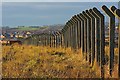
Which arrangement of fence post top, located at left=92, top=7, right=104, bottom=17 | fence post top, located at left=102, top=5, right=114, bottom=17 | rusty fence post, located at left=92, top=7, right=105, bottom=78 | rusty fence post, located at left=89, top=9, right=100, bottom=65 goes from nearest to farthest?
fence post top, located at left=102, top=5, right=114, bottom=17 < rusty fence post, located at left=92, top=7, right=105, bottom=78 < fence post top, located at left=92, top=7, right=104, bottom=17 < rusty fence post, located at left=89, top=9, right=100, bottom=65

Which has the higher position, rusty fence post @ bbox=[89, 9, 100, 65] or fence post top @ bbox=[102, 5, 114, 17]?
fence post top @ bbox=[102, 5, 114, 17]

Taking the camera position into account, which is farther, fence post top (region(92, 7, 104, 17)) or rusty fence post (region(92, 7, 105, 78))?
fence post top (region(92, 7, 104, 17))

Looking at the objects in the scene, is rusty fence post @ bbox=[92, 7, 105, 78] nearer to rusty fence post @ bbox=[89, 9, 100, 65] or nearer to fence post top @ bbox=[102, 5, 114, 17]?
rusty fence post @ bbox=[89, 9, 100, 65]

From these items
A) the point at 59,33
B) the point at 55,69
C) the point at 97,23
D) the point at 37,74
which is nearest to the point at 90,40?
the point at 97,23

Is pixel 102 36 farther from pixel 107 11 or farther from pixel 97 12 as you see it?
pixel 107 11

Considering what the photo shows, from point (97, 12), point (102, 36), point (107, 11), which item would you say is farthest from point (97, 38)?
point (107, 11)

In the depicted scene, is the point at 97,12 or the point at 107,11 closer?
the point at 107,11

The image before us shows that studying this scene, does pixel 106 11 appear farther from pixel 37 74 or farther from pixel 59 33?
pixel 59 33

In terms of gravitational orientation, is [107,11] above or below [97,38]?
above

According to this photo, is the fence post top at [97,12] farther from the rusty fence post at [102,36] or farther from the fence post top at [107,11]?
the fence post top at [107,11]

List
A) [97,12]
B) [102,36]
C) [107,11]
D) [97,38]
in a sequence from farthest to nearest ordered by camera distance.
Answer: [97,38] → [97,12] → [102,36] → [107,11]

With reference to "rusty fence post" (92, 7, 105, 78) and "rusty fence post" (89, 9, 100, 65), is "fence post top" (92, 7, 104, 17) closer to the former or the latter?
"rusty fence post" (92, 7, 105, 78)

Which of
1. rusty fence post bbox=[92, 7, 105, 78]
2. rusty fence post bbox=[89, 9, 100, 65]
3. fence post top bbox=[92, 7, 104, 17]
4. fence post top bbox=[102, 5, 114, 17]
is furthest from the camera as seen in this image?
rusty fence post bbox=[89, 9, 100, 65]

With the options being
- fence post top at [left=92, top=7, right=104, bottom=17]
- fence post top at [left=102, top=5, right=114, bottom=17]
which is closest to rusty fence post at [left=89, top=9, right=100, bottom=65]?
fence post top at [left=92, top=7, right=104, bottom=17]
